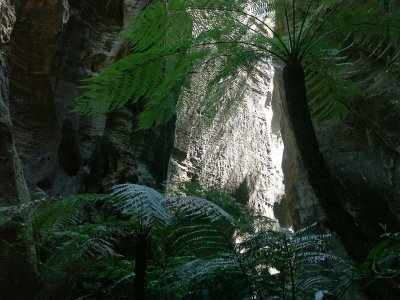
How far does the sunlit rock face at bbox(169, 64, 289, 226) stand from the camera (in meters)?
7.73

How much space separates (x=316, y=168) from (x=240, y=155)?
6616 mm

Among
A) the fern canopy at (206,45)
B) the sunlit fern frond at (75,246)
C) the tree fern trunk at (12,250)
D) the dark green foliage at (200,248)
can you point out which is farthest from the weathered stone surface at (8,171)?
the fern canopy at (206,45)

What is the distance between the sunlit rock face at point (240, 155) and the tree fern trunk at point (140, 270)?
4.83 m

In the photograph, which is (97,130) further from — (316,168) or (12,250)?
(316,168)

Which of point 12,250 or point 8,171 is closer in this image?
point 12,250

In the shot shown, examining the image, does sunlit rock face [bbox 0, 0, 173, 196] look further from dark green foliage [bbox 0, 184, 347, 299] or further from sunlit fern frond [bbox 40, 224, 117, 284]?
sunlit fern frond [bbox 40, 224, 117, 284]

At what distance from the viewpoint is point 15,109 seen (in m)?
4.47

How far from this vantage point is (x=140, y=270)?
223 centimetres

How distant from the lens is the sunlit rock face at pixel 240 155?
773 centimetres

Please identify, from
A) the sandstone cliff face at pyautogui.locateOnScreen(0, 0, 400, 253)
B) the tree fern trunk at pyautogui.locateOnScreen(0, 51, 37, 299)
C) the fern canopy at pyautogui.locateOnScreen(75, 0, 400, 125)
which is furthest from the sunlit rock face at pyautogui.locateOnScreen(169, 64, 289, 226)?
the tree fern trunk at pyautogui.locateOnScreen(0, 51, 37, 299)

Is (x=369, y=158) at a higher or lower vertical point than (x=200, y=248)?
higher

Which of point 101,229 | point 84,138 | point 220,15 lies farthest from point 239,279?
point 84,138

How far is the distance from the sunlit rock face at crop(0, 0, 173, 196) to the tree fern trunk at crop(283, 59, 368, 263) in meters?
2.67

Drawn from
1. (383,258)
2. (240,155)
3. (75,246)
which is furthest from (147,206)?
(240,155)
